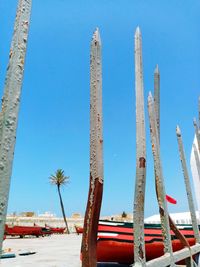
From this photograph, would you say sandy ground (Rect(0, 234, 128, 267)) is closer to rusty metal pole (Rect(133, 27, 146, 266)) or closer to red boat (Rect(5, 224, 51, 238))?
rusty metal pole (Rect(133, 27, 146, 266))

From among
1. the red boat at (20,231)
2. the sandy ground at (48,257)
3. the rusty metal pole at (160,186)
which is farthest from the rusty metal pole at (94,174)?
the red boat at (20,231)

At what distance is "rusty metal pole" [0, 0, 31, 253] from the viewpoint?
1.37m

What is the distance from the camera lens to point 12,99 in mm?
1485

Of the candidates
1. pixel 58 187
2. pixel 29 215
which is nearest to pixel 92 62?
pixel 58 187

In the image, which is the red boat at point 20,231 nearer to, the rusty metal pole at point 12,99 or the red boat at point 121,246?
the red boat at point 121,246

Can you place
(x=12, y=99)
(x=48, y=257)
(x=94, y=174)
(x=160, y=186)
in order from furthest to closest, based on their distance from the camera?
(x=48, y=257)
(x=160, y=186)
(x=94, y=174)
(x=12, y=99)

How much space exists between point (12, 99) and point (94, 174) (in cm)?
108

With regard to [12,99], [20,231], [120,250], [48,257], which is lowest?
[20,231]

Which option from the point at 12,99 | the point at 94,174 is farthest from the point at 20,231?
the point at 12,99

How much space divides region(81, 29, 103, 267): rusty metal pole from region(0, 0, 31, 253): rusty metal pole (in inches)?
39.0

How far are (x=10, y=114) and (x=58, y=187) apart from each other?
4797 centimetres

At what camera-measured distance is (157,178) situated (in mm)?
3809

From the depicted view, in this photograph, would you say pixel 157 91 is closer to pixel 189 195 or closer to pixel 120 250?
pixel 189 195

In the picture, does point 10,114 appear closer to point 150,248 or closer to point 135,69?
point 135,69
